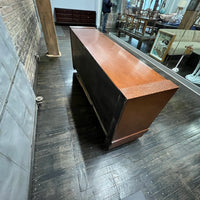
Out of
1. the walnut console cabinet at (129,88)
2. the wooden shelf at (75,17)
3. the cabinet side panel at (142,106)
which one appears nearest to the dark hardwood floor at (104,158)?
the walnut console cabinet at (129,88)

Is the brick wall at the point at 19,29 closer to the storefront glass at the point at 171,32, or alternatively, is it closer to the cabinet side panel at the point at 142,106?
the cabinet side panel at the point at 142,106

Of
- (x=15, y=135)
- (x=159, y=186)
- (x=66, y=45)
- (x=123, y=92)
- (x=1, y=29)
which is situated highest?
(x=1, y=29)

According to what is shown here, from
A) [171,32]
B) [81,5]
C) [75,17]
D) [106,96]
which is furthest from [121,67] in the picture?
[81,5]

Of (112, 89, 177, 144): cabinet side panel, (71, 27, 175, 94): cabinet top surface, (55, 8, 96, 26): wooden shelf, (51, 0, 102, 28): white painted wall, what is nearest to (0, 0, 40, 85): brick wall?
(71, 27, 175, 94): cabinet top surface

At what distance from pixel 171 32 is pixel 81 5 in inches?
243

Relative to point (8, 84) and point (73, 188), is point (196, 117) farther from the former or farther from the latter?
point (8, 84)

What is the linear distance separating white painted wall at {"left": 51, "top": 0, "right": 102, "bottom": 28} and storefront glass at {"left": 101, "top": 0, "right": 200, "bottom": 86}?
9.97ft

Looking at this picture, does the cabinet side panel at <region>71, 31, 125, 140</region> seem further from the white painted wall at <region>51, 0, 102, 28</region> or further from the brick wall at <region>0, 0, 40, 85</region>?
the white painted wall at <region>51, 0, 102, 28</region>

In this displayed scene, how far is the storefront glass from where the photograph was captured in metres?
2.22

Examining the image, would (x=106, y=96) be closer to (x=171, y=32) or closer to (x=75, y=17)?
(x=171, y=32)

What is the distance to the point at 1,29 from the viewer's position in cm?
83

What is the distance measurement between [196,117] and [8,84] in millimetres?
2602

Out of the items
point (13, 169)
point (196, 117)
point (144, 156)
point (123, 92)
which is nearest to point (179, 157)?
point (144, 156)

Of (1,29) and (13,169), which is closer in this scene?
(13,169)
